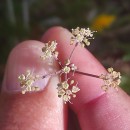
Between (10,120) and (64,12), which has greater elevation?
(64,12)

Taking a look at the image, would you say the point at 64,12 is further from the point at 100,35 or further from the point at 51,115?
the point at 51,115

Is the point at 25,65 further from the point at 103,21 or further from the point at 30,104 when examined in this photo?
the point at 103,21

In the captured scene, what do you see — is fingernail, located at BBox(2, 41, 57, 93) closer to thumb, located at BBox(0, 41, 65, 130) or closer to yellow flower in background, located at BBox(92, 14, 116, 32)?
thumb, located at BBox(0, 41, 65, 130)

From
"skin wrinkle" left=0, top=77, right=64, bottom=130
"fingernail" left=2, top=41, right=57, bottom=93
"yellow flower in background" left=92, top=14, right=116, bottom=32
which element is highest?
"yellow flower in background" left=92, top=14, right=116, bottom=32

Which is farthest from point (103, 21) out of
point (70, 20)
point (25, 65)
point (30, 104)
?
point (30, 104)

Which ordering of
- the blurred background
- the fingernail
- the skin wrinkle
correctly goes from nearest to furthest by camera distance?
the skin wrinkle
the fingernail
the blurred background

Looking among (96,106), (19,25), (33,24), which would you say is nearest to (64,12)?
(33,24)

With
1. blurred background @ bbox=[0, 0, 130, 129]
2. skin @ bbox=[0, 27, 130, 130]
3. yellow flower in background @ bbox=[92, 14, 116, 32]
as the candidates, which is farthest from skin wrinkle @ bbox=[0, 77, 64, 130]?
yellow flower in background @ bbox=[92, 14, 116, 32]
